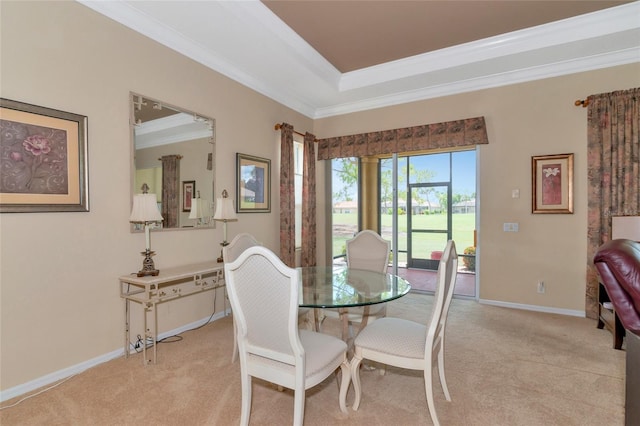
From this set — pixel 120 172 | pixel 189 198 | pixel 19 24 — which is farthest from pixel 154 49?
pixel 189 198

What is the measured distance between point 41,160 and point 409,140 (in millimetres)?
4122

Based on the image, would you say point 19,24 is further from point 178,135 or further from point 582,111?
point 582,111

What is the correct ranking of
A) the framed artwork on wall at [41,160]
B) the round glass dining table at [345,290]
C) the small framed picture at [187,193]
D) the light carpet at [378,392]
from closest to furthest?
1. the light carpet at [378,392]
2. the round glass dining table at [345,290]
3. the framed artwork on wall at [41,160]
4. the small framed picture at [187,193]

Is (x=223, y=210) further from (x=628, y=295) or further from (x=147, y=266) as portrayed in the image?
(x=628, y=295)

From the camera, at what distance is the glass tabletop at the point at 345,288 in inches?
77.6

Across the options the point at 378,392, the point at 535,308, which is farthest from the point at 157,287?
the point at 535,308

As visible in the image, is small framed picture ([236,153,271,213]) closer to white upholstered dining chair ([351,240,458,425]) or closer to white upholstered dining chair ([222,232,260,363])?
white upholstered dining chair ([222,232,260,363])

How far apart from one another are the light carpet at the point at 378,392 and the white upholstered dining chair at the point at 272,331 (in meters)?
0.39

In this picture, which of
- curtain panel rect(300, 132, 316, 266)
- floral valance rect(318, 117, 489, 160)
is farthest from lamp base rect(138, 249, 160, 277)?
floral valance rect(318, 117, 489, 160)

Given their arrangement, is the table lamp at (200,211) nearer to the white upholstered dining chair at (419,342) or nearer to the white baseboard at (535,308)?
the white upholstered dining chair at (419,342)

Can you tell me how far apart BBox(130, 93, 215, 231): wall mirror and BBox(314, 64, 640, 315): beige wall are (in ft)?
10.4

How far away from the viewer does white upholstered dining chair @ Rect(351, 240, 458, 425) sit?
1.74m

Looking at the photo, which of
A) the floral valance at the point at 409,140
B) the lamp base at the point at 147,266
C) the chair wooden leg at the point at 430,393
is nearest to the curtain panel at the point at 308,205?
the floral valance at the point at 409,140

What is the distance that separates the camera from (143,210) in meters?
2.53
